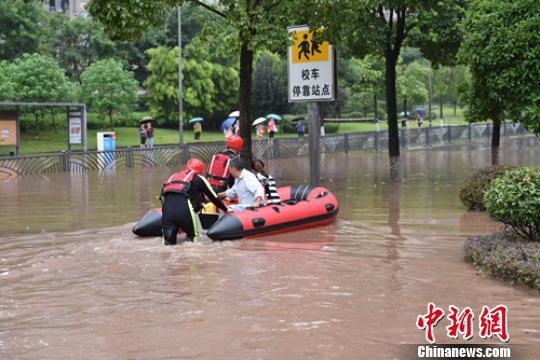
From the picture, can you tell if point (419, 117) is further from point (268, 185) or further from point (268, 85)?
point (268, 185)

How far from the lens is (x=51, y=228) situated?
511 inches

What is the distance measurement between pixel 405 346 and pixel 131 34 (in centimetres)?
906

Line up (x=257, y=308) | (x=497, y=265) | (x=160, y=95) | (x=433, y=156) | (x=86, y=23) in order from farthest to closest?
(x=86, y=23) → (x=160, y=95) → (x=433, y=156) → (x=497, y=265) → (x=257, y=308)

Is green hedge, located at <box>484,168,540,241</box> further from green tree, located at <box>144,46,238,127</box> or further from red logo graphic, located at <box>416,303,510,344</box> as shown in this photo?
green tree, located at <box>144,46,238,127</box>

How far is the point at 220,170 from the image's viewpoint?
1234cm

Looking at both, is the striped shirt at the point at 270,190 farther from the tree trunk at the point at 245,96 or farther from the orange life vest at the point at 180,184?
the tree trunk at the point at 245,96

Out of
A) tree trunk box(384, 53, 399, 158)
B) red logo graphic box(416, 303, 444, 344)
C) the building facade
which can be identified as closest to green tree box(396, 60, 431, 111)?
the building facade

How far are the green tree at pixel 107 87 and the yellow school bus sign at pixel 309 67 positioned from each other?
28.9 metres

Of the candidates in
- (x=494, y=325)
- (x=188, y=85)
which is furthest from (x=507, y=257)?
(x=188, y=85)

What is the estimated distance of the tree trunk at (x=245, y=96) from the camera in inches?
592

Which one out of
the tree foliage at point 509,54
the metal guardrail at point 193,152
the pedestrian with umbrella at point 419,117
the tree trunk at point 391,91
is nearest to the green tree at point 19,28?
the metal guardrail at point 193,152

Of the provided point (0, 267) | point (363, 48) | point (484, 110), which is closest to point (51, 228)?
point (0, 267)

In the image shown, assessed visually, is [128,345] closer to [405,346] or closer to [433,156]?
[405,346]

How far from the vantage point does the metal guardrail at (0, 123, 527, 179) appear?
2525 centimetres
